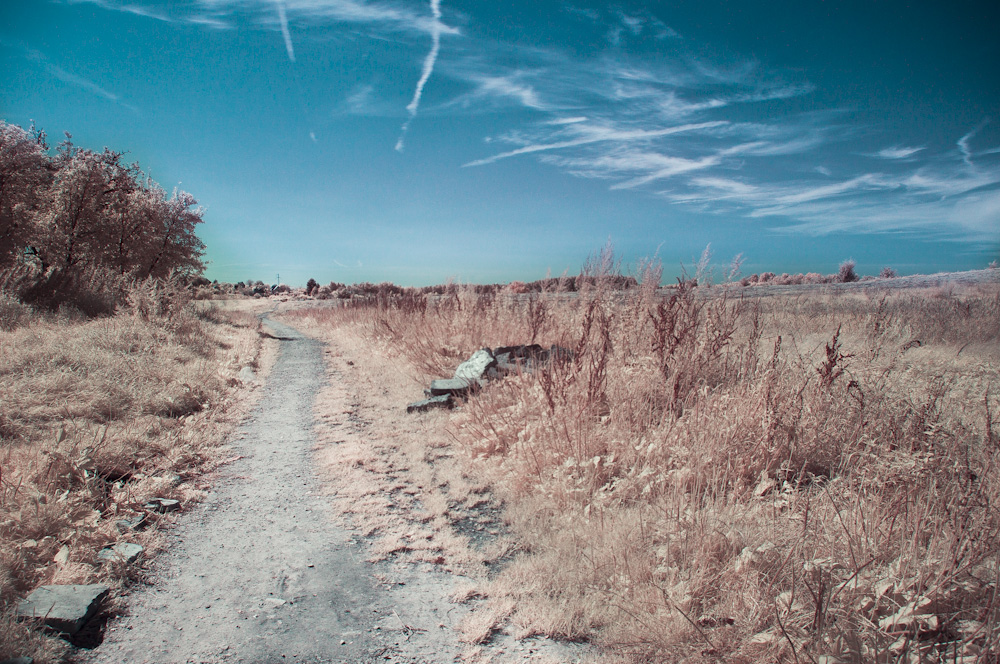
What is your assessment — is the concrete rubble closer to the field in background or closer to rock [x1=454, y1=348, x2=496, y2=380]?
rock [x1=454, y1=348, x2=496, y2=380]

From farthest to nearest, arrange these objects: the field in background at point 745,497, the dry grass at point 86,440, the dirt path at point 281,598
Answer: the dry grass at point 86,440 < the dirt path at point 281,598 < the field in background at point 745,497

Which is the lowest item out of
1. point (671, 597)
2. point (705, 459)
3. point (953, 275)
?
point (671, 597)

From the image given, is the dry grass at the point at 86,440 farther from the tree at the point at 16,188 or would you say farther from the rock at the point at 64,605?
the tree at the point at 16,188

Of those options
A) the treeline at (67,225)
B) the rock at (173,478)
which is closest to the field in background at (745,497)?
the rock at (173,478)

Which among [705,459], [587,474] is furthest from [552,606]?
[705,459]

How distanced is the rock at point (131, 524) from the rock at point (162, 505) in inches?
5.1

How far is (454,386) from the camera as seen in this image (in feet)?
21.7

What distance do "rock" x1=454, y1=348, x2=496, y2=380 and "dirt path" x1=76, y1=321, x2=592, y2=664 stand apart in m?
2.62

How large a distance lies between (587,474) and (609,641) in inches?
56.7

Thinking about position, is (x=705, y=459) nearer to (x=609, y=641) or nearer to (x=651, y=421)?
(x=651, y=421)

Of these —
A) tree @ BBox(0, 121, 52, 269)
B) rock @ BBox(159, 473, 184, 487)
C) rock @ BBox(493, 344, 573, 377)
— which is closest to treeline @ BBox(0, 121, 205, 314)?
tree @ BBox(0, 121, 52, 269)

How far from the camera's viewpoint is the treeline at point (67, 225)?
446 inches

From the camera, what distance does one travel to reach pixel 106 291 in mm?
13070

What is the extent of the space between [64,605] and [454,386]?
14.8 ft
